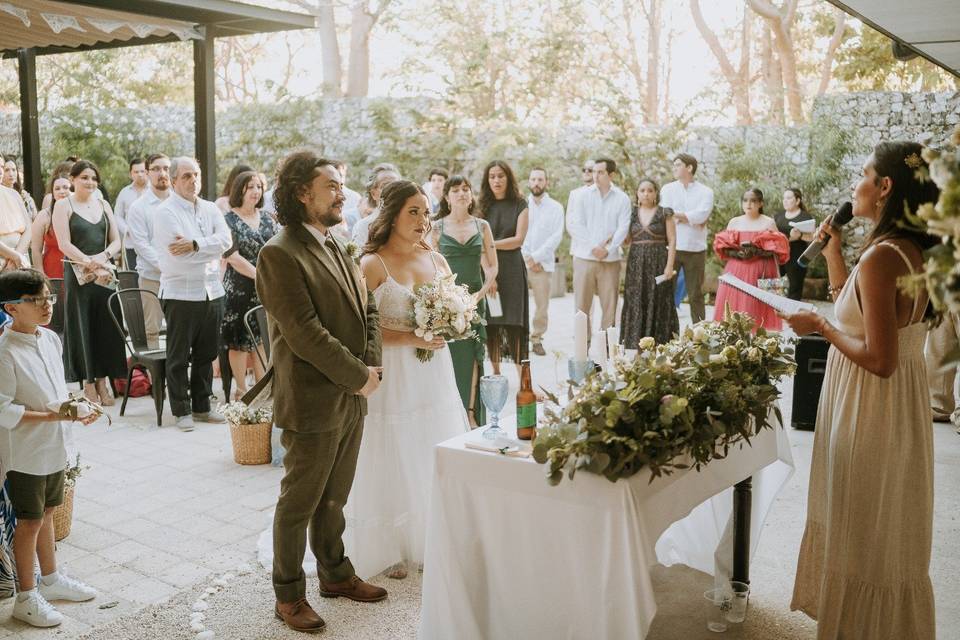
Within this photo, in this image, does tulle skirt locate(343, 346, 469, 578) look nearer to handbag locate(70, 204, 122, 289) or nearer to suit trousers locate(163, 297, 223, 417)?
suit trousers locate(163, 297, 223, 417)

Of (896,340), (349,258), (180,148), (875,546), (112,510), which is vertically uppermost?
(180,148)

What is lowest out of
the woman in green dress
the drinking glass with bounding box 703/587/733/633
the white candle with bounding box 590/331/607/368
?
the drinking glass with bounding box 703/587/733/633

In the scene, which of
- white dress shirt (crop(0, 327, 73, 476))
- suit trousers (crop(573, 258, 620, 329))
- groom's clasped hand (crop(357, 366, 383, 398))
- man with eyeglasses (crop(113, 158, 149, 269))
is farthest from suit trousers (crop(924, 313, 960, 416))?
man with eyeglasses (crop(113, 158, 149, 269))

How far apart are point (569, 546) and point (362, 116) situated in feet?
46.8

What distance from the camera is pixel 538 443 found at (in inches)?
104

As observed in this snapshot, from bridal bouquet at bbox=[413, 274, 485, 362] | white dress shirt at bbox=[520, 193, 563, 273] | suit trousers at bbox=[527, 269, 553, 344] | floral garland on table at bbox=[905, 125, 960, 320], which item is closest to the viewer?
floral garland on table at bbox=[905, 125, 960, 320]

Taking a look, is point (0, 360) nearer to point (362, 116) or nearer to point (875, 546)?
point (875, 546)

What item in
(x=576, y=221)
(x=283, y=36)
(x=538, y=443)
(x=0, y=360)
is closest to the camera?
(x=538, y=443)

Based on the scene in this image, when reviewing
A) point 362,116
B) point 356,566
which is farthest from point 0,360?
point 362,116

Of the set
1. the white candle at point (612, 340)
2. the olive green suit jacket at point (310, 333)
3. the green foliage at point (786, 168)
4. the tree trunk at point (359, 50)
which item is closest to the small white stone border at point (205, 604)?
the olive green suit jacket at point (310, 333)

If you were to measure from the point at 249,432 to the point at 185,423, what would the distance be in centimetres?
114

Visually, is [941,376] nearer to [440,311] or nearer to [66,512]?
[440,311]

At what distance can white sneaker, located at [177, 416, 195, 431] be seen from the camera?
6.43 m

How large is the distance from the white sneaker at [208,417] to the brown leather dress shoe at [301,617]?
3.47m
